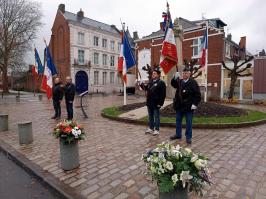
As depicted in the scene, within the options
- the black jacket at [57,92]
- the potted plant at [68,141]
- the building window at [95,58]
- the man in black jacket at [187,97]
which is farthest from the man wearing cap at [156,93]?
the building window at [95,58]

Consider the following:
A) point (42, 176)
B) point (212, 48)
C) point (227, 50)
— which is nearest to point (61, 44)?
point (212, 48)

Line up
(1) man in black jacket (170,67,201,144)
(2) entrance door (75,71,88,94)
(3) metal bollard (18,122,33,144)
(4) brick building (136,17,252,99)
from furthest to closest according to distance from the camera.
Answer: (2) entrance door (75,71,88,94) → (4) brick building (136,17,252,99) → (3) metal bollard (18,122,33,144) → (1) man in black jacket (170,67,201,144)

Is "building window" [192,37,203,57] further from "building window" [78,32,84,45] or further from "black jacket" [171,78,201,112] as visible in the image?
"building window" [78,32,84,45]

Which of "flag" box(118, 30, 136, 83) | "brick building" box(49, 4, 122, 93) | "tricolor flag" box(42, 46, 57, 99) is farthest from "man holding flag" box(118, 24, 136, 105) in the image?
"brick building" box(49, 4, 122, 93)

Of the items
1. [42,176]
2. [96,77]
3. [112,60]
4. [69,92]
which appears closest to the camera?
[42,176]

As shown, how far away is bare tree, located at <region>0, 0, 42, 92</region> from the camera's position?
33.4 metres

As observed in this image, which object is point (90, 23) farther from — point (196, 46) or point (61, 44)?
point (196, 46)

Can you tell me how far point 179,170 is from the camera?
246cm

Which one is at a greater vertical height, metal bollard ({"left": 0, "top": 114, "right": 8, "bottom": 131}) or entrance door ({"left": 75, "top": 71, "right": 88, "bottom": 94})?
entrance door ({"left": 75, "top": 71, "right": 88, "bottom": 94})

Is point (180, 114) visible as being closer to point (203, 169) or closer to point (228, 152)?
point (228, 152)

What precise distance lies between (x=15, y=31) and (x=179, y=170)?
38599 mm

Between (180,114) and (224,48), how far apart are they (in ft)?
67.0

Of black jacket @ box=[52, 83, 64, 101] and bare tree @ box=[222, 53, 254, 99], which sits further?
bare tree @ box=[222, 53, 254, 99]

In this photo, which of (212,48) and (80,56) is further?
(80,56)
